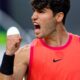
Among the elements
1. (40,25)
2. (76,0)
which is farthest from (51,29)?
(76,0)

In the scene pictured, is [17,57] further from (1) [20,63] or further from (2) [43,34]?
(2) [43,34]

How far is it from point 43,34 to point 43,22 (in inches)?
2.9

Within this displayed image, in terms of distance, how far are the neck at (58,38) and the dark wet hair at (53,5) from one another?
0.36 feet

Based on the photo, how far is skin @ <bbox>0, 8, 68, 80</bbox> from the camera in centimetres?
264

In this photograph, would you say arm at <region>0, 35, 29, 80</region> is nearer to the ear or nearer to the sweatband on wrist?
the sweatband on wrist

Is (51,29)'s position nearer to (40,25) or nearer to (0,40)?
(40,25)

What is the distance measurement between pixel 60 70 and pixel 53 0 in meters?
0.43

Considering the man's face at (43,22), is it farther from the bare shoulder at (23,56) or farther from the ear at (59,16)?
the bare shoulder at (23,56)

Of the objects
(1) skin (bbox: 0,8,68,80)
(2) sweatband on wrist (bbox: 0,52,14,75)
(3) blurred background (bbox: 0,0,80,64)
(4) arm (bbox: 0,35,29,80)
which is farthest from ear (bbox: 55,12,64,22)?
(3) blurred background (bbox: 0,0,80,64)

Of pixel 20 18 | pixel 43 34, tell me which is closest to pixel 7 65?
pixel 43 34

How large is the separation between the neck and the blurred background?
1.57m

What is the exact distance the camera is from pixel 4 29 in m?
4.43

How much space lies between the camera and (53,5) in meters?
2.73

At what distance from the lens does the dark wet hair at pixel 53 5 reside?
2.67 meters
